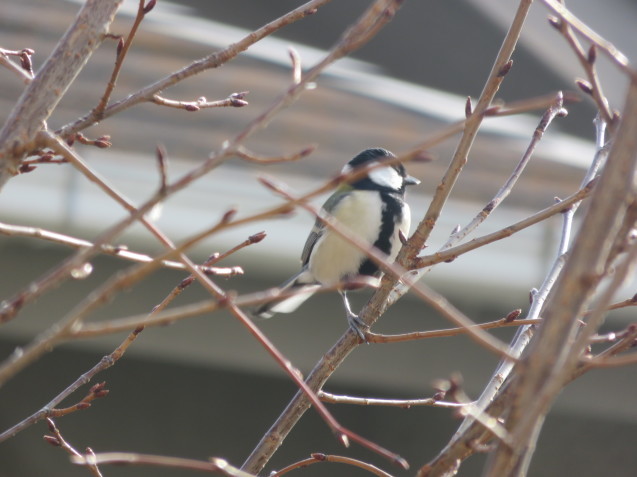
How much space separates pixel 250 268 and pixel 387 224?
119 cm

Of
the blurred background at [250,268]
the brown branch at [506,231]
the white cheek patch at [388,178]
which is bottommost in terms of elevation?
the blurred background at [250,268]

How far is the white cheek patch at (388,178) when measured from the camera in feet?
12.0

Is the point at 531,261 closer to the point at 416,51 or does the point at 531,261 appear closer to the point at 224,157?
the point at 224,157

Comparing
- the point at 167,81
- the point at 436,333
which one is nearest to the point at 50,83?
the point at 167,81

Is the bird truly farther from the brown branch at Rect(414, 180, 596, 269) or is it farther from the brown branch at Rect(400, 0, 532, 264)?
the brown branch at Rect(414, 180, 596, 269)

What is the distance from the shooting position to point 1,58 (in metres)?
1.40

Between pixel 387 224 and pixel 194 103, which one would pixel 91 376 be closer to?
pixel 194 103

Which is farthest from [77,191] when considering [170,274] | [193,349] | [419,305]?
[419,305]

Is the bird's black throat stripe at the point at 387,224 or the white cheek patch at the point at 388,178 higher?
the white cheek patch at the point at 388,178

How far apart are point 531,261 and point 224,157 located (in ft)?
13.3

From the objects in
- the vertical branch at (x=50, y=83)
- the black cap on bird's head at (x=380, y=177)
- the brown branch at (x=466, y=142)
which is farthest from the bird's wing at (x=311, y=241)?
the vertical branch at (x=50, y=83)

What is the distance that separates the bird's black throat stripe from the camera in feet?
11.1

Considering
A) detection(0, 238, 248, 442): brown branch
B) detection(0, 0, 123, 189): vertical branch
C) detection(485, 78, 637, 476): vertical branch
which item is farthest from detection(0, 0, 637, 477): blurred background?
detection(485, 78, 637, 476): vertical branch

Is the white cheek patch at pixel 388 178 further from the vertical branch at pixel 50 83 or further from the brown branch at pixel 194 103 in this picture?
the vertical branch at pixel 50 83
